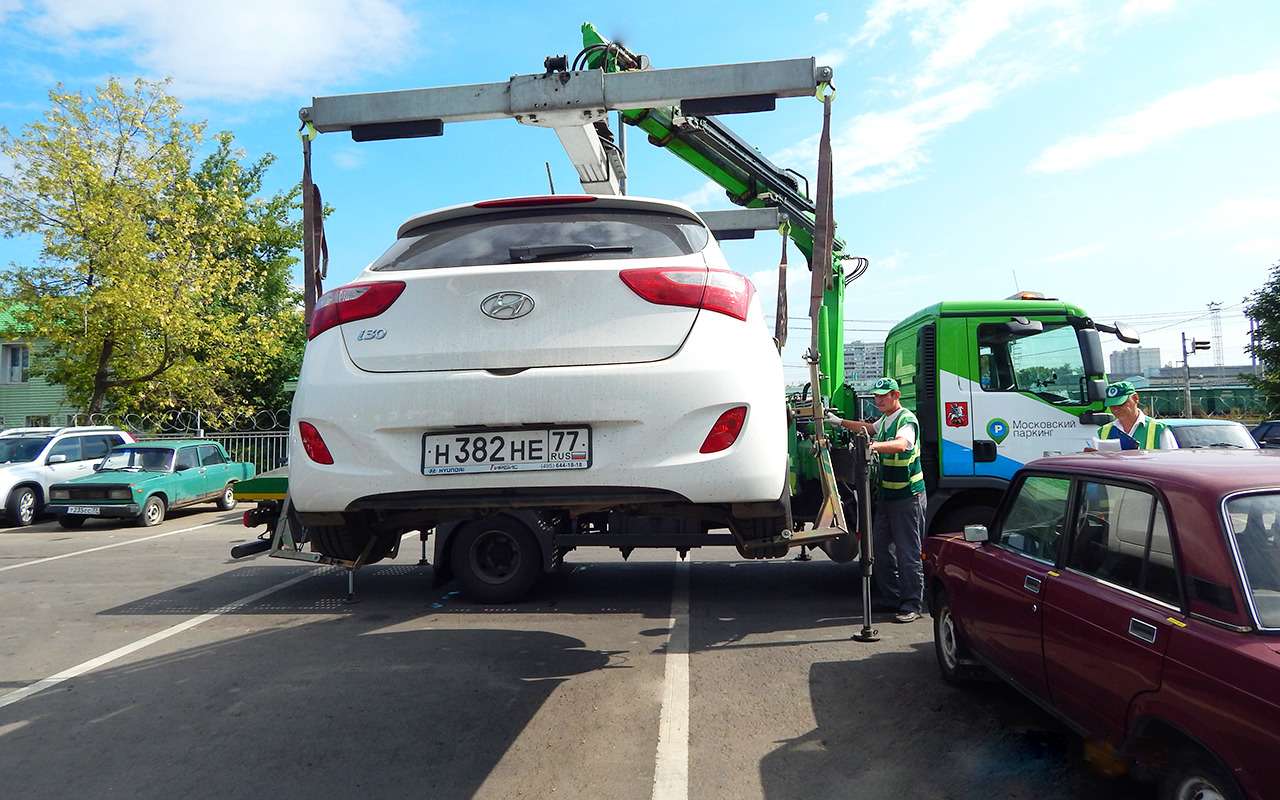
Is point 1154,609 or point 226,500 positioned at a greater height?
point 1154,609

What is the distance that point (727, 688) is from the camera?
451cm

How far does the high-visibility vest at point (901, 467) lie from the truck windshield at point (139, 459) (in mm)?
13285

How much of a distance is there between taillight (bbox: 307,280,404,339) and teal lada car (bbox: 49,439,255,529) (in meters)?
10.6

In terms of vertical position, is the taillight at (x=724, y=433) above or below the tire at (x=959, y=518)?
above

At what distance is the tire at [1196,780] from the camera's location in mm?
2268

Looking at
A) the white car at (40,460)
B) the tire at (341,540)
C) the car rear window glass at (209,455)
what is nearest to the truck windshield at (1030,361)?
the tire at (341,540)

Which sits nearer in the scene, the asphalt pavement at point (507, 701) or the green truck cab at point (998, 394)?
the asphalt pavement at point (507, 701)

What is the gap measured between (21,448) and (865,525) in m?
16.1

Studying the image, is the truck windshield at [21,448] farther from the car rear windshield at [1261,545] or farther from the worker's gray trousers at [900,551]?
the car rear windshield at [1261,545]

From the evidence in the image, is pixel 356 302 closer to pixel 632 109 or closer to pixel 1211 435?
pixel 632 109

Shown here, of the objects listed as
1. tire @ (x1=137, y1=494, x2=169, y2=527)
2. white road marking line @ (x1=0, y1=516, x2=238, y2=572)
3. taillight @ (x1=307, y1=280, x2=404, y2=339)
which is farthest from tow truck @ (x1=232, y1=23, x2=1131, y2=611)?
tire @ (x1=137, y1=494, x2=169, y2=527)

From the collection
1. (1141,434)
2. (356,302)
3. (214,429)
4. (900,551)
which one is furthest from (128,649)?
(214,429)

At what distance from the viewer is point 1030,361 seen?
6.64m

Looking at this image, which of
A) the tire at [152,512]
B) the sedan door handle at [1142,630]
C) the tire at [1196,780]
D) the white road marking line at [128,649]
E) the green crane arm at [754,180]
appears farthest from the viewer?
the tire at [152,512]
